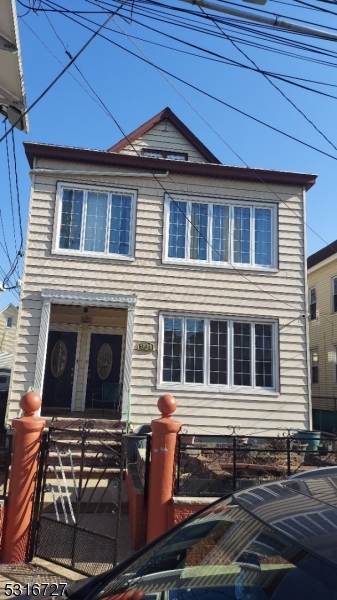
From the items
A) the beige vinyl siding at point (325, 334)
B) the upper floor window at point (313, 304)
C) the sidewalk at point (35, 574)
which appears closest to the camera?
the sidewalk at point (35, 574)

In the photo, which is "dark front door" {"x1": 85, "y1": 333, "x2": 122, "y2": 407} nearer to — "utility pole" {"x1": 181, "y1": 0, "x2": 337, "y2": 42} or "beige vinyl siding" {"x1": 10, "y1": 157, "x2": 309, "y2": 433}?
"beige vinyl siding" {"x1": 10, "y1": 157, "x2": 309, "y2": 433}

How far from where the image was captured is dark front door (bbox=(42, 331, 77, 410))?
1162 cm

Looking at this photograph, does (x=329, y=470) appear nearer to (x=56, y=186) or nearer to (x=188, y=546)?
(x=188, y=546)

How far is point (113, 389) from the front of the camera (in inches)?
459

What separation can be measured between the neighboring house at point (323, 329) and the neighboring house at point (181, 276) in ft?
28.0

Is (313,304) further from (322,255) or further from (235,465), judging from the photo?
(235,465)

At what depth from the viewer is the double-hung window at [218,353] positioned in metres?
10.2

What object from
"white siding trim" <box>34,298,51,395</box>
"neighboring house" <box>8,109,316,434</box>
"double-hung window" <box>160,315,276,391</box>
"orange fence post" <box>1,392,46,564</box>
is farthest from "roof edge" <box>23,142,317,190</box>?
"orange fence post" <box>1,392,46,564</box>

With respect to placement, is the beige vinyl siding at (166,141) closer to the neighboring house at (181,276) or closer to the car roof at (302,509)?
the neighboring house at (181,276)

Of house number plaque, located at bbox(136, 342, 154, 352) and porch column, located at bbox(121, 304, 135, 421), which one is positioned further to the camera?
house number plaque, located at bbox(136, 342, 154, 352)

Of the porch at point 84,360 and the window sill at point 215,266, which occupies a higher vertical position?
the window sill at point 215,266

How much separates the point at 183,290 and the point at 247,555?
859cm

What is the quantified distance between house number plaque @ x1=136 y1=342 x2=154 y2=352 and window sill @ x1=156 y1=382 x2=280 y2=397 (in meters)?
0.82

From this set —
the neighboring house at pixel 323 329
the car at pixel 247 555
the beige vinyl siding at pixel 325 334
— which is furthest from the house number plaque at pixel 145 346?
the beige vinyl siding at pixel 325 334
